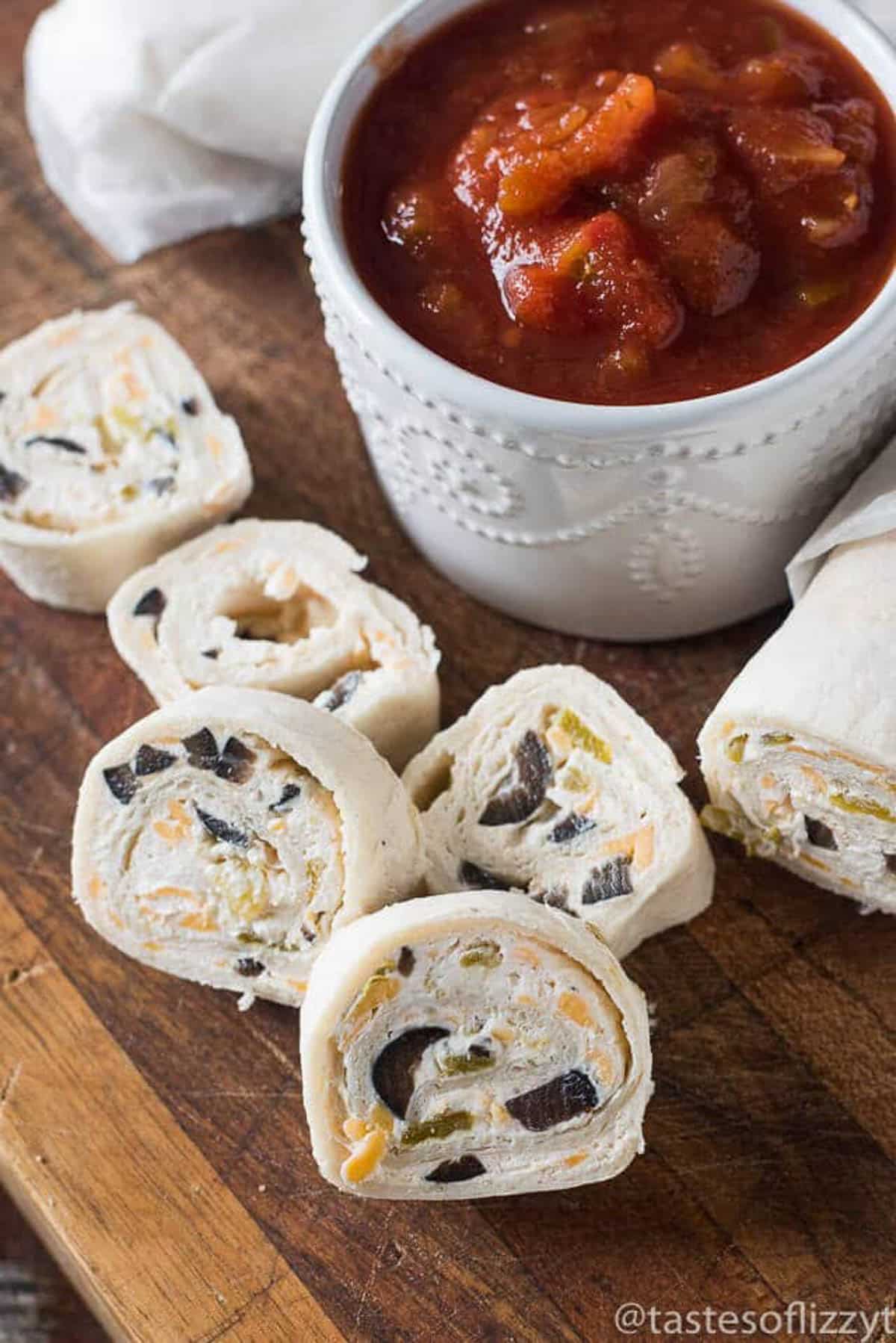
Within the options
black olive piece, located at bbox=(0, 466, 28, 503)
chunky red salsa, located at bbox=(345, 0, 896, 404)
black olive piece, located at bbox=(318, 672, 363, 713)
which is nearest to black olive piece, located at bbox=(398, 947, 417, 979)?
black olive piece, located at bbox=(318, 672, 363, 713)

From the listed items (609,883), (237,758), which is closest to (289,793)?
(237,758)

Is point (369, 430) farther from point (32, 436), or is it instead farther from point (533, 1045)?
point (533, 1045)

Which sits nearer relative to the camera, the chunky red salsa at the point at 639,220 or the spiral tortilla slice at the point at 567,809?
the chunky red salsa at the point at 639,220

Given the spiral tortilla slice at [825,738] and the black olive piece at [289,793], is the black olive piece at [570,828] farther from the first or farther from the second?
the black olive piece at [289,793]

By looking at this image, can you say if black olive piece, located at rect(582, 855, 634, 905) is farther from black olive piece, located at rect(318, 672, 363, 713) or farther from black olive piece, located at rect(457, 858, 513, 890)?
black olive piece, located at rect(318, 672, 363, 713)

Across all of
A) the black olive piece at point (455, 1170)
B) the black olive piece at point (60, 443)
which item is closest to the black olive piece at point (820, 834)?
the black olive piece at point (455, 1170)
